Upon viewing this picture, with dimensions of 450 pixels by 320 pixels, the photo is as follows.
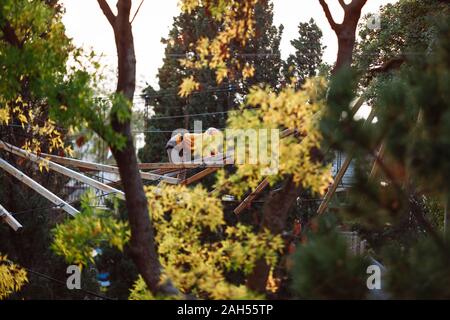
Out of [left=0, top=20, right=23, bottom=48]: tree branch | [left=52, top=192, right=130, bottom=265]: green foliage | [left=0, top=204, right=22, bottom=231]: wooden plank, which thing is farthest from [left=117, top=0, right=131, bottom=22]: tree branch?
[left=0, top=204, right=22, bottom=231]: wooden plank

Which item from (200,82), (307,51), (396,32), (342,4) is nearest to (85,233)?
(342,4)

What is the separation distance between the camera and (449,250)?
9.71 ft

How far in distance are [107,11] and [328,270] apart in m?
2.43

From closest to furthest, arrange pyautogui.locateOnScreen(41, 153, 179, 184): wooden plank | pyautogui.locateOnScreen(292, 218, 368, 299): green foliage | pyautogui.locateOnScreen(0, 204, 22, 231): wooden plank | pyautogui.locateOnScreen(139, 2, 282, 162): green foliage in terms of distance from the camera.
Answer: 1. pyautogui.locateOnScreen(292, 218, 368, 299): green foliage
2. pyautogui.locateOnScreen(0, 204, 22, 231): wooden plank
3. pyautogui.locateOnScreen(41, 153, 179, 184): wooden plank
4. pyautogui.locateOnScreen(139, 2, 282, 162): green foliage

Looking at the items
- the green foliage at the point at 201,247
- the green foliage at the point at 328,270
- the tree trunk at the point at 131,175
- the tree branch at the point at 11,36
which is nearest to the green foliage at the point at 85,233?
the tree trunk at the point at 131,175

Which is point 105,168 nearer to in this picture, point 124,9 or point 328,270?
point 124,9

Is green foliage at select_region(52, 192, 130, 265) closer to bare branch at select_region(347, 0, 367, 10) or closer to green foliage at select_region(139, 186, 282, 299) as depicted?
green foliage at select_region(139, 186, 282, 299)

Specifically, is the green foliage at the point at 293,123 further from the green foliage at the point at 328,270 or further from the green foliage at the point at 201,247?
the green foliage at the point at 328,270

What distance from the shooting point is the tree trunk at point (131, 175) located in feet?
13.5

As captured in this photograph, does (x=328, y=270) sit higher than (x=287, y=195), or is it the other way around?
(x=287, y=195)

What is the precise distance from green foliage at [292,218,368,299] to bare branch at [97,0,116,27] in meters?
2.24

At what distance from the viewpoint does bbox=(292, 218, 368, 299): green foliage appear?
2777mm

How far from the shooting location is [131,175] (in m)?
4.27
